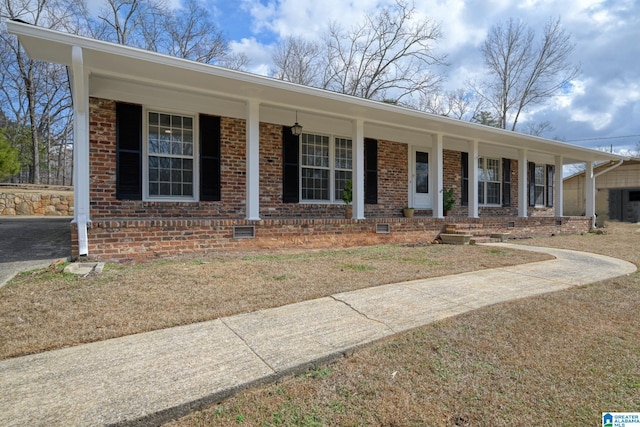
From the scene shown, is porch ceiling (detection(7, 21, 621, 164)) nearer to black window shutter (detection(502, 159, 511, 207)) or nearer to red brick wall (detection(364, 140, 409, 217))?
red brick wall (detection(364, 140, 409, 217))

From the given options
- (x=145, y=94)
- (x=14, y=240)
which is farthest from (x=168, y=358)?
(x=14, y=240)

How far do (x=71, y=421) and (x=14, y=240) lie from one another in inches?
262

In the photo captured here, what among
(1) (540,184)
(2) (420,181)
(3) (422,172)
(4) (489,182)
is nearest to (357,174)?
(2) (420,181)

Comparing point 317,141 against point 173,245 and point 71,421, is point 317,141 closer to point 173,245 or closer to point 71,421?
point 173,245

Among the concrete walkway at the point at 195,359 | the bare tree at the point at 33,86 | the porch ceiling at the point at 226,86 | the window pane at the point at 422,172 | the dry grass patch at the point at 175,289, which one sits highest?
the bare tree at the point at 33,86

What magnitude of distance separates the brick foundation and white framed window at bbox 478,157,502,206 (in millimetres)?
3204

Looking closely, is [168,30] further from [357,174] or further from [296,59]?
[357,174]

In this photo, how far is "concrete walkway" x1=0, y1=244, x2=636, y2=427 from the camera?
1898 millimetres

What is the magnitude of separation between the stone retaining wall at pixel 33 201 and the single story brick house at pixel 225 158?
1085 centimetres

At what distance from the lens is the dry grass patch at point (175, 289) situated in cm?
289

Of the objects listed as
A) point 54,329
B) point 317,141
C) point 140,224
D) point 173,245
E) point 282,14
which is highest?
point 282,14

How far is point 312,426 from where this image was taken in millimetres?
1849

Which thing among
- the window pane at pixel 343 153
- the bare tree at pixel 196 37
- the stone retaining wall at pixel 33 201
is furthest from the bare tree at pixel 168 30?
the window pane at pixel 343 153

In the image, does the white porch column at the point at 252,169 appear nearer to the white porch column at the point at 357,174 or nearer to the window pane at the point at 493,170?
the white porch column at the point at 357,174
